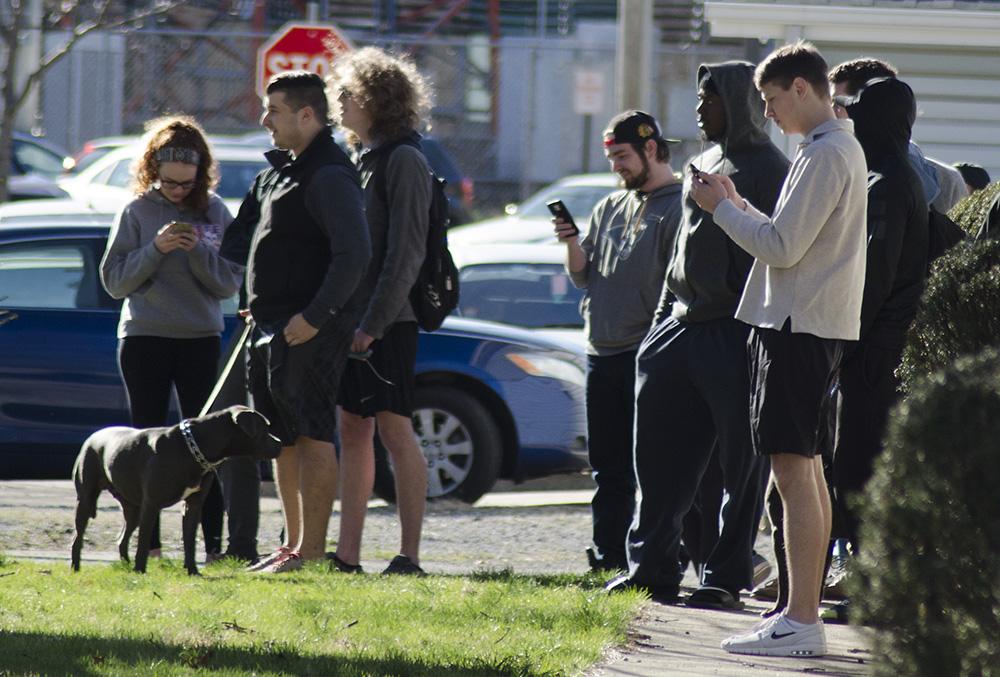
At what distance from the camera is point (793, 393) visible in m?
4.98

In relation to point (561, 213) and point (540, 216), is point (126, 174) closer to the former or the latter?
point (540, 216)

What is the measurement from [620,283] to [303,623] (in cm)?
209

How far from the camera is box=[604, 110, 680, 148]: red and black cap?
6.59 metres

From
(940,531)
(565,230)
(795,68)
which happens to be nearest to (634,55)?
(565,230)

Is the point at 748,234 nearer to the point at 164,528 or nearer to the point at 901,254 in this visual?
the point at 901,254

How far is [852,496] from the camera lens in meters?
3.57

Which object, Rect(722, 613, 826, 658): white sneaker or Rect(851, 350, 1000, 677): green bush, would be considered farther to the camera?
Rect(722, 613, 826, 658): white sneaker

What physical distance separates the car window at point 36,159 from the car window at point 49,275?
1458cm

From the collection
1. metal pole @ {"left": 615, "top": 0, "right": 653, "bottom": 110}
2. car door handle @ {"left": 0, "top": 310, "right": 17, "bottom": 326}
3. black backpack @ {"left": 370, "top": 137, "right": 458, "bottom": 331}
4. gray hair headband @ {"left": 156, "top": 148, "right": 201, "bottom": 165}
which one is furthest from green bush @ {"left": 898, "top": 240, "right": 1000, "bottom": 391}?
metal pole @ {"left": 615, "top": 0, "right": 653, "bottom": 110}

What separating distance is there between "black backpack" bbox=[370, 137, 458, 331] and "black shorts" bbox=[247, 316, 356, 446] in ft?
1.15

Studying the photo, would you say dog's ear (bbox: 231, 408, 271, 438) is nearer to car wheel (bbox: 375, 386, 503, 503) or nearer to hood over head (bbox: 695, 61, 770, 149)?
hood over head (bbox: 695, 61, 770, 149)

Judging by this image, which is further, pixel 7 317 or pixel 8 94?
pixel 8 94

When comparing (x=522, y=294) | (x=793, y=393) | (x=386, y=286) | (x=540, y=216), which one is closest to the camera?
(x=793, y=393)

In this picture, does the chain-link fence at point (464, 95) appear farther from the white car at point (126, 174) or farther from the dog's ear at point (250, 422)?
the dog's ear at point (250, 422)
